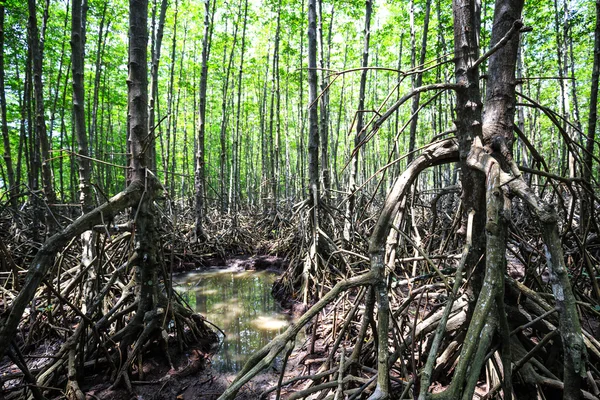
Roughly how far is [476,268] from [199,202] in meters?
7.95

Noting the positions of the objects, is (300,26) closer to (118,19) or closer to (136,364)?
(118,19)

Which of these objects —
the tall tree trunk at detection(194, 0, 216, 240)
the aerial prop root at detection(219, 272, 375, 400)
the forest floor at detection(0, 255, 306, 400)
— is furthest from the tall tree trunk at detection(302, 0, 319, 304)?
the tall tree trunk at detection(194, 0, 216, 240)

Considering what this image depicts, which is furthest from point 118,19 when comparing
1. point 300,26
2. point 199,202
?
point 199,202

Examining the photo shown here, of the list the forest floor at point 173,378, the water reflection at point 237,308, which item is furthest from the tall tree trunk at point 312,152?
the forest floor at point 173,378

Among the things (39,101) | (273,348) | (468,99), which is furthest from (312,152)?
(39,101)

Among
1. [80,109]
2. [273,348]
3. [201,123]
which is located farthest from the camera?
[201,123]

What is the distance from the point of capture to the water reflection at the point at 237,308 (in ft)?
12.9

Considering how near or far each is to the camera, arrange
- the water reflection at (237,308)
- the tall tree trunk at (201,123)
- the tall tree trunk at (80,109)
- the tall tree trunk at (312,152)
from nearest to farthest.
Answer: the water reflection at (237,308), the tall tree trunk at (80,109), the tall tree trunk at (312,152), the tall tree trunk at (201,123)

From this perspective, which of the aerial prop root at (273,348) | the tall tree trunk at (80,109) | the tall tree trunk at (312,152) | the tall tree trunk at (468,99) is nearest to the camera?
the aerial prop root at (273,348)

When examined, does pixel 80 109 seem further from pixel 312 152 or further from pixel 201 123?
pixel 201 123

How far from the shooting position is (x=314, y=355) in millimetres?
3391

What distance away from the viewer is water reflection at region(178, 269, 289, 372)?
3.94m

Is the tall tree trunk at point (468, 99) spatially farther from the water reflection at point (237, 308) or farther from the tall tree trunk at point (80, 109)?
the tall tree trunk at point (80, 109)

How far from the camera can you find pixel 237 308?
563 centimetres
